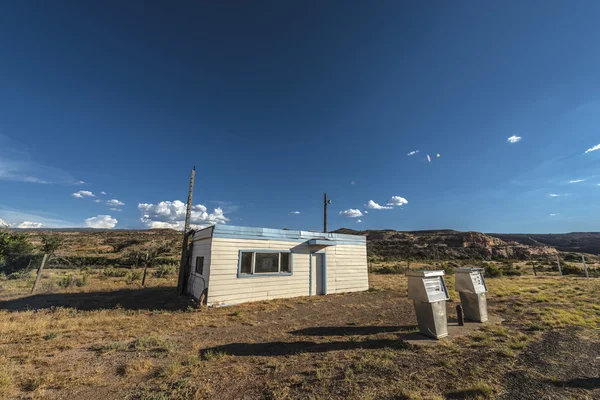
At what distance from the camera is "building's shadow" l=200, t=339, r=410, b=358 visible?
18.2ft

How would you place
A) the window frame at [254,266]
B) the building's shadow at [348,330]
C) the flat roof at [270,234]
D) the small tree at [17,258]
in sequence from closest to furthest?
the building's shadow at [348,330] < the flat roof at [270,234] < the window frame at [254,266] < the small tree at [17,258]

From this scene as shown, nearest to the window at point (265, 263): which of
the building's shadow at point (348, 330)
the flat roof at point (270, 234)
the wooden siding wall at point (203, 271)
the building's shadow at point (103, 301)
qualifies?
the flat roof at point (270, 234)

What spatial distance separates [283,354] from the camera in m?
5.46

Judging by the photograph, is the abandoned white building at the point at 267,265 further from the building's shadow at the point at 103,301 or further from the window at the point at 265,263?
the building's shadow at the point at 103,301

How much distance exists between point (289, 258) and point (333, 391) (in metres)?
8.06

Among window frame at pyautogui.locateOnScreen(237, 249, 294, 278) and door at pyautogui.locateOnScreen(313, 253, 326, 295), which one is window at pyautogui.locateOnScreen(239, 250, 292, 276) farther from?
door at pyautogui.locateOnScreen(313, 253, 326, 295)

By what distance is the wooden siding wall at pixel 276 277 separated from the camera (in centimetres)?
995

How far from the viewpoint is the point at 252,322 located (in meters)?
7.92

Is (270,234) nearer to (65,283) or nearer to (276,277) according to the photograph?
(276,277)

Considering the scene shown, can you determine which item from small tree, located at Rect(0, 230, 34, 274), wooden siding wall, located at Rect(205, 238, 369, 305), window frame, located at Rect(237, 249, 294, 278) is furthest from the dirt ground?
small tree, located at Rect(0, 230, 34, 274)

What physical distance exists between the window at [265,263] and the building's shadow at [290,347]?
Answer: 4.70 m

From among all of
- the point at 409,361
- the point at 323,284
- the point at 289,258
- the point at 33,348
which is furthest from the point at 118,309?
the point at 409,361

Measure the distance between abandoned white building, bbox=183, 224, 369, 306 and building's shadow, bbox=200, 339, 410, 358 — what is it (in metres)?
4.26

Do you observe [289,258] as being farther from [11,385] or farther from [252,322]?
[11,385]
